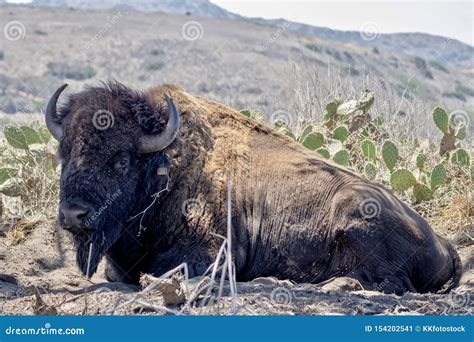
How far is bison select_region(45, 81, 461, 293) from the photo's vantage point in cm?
799

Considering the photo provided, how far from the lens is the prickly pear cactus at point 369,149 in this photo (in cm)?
1124

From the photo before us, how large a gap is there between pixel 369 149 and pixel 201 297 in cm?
532

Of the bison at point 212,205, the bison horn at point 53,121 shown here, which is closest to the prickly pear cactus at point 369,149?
the bison at point 212,205

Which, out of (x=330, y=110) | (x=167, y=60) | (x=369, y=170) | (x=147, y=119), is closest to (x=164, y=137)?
(x=147, y=119)

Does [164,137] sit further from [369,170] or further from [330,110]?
[330,110]

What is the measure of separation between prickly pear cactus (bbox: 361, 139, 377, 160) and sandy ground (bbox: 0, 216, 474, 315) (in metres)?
2.18

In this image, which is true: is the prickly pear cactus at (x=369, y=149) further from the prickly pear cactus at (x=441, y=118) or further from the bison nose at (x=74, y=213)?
the bison nose at (x=74, y=213)

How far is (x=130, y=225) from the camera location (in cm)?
832

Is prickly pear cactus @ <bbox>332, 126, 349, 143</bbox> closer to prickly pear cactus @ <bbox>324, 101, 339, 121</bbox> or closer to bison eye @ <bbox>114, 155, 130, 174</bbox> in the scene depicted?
prickly pear cactus @ <bbox>324, 101, 339, 121</bbox>

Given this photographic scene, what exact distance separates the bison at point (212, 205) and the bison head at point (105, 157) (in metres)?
0.01

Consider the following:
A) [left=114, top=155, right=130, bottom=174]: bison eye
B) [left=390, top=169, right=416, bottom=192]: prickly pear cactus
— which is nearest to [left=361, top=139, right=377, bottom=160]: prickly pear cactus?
[left=390, top=169, right=416, bottom=192]: prickly pear cactus

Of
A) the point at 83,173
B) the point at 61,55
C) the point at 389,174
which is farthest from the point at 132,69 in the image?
the point at 83,173

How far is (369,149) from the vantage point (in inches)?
444

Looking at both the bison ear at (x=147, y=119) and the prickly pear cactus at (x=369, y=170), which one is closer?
the bison ear at (x=147, y=119)
